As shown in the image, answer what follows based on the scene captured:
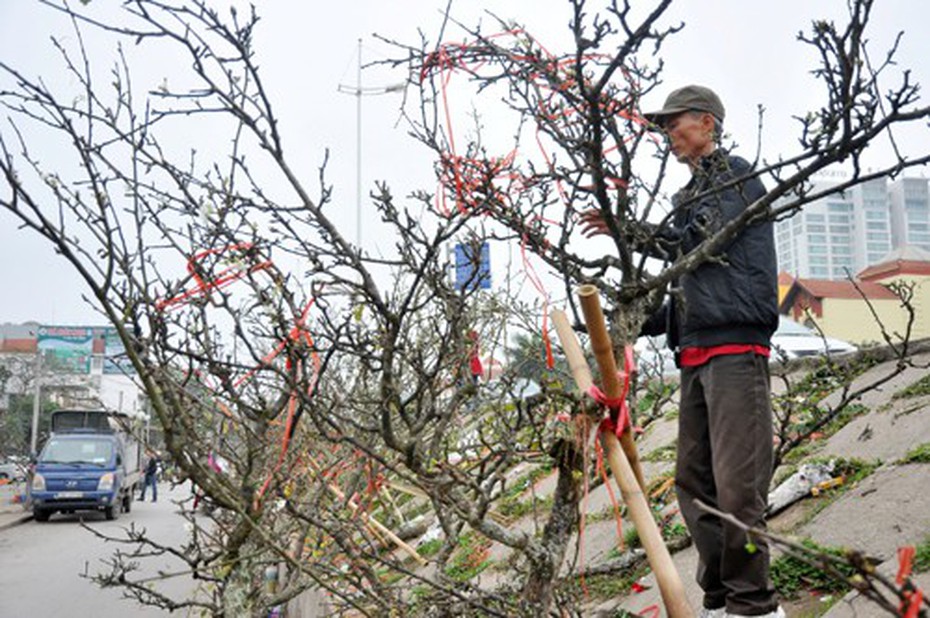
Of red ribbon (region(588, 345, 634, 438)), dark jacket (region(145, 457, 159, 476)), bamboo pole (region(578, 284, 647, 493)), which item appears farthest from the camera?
dark jacket (region(145, 457, 159, 476))

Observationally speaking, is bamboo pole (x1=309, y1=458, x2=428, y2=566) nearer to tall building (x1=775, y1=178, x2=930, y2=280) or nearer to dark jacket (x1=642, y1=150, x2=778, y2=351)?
dark jacket (x1=642, y1=150, x2=778, y2=351)

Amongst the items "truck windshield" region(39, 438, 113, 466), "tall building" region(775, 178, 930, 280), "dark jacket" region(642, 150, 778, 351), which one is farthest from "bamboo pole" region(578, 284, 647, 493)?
"tall building" region(775, 178, 930, 280)

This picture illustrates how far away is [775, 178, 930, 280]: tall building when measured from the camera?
5492 inches

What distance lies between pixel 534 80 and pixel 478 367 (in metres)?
1.17

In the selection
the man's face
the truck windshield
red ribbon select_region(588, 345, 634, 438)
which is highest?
the man's face

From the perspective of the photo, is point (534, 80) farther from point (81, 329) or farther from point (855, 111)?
point (81, 329)

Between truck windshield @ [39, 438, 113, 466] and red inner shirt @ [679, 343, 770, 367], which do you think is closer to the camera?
red inner shirt @ [679, 343, 770, 367]

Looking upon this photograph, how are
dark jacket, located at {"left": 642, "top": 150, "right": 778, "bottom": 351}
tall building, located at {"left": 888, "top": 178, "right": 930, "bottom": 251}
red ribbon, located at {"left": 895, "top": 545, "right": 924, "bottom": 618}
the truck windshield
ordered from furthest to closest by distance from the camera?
1. tall building, located at {"left": 888, "top": 178, "right": 930, "bottom": 251}
2. the truck windshield
3. dark jacket, located at {"left": 642, "top": 150, "right": 778, "bottom": 351}
4. red ribbon, located at {"left": 895, "top": 545, "right": 924, "bottom": 618}

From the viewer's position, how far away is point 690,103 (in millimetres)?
3242

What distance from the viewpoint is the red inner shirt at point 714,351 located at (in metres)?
3.21

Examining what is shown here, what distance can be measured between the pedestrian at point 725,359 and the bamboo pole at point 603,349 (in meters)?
0.67

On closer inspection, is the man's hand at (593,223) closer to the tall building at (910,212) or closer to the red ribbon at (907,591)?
the red ribbon at (907,591)

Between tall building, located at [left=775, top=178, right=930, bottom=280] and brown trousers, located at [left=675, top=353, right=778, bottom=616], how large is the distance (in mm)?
139221

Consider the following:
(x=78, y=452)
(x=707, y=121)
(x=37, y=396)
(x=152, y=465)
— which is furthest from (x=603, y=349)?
(x=37, y=396)
